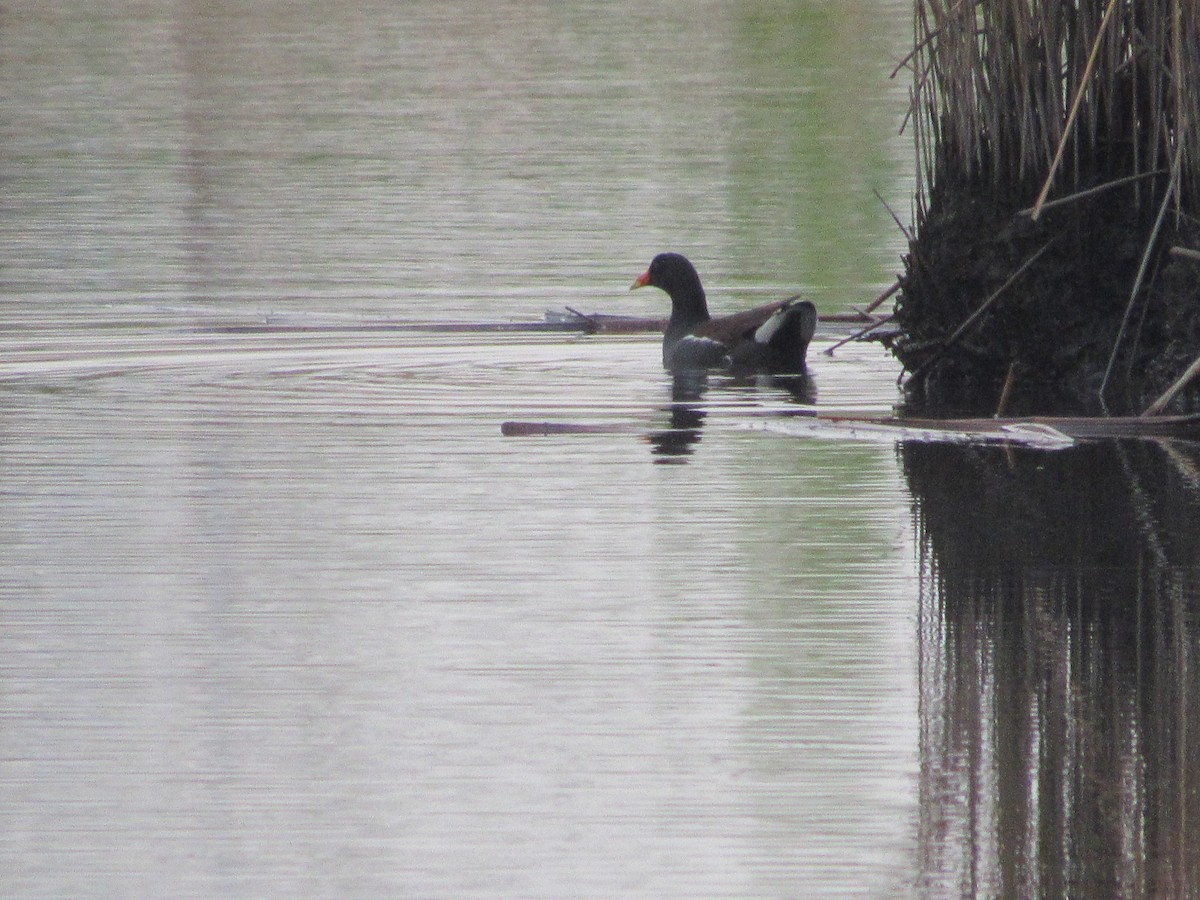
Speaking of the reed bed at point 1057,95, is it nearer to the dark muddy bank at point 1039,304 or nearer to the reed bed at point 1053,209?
the reed bed at point 1053,209

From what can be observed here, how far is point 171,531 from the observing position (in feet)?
24.8

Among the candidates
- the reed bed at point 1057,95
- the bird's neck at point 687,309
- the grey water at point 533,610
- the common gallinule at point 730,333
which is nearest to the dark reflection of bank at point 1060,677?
the grey water at point 533,610

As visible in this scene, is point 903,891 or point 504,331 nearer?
point 903,891

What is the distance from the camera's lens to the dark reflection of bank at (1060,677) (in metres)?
4.56

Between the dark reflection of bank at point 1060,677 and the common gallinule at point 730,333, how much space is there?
2.98m

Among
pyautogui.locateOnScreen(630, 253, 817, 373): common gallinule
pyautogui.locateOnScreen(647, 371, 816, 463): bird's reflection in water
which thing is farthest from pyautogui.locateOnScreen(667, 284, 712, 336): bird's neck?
pyautogui.locateOnScreen(647, 371, 816, 463): bird's reflection in water

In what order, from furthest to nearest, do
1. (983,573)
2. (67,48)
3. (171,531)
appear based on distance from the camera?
(67,48) → (171,531) → (983,573)

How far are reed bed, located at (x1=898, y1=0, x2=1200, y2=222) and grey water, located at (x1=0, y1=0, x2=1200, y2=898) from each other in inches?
42.5

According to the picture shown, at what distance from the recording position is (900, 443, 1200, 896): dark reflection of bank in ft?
15.0

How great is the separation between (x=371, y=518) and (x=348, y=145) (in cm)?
1697

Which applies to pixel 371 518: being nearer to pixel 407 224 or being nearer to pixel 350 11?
pixel 407 224

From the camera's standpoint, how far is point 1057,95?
408 inches

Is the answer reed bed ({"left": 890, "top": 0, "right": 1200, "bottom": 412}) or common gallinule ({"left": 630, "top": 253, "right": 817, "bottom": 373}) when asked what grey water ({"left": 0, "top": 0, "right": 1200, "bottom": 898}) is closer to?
common gallinule ({"left": 630, "top": 253, "right": 817, "bottom": 373})

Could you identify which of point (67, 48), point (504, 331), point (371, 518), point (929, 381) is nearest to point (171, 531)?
point (371, 518)
